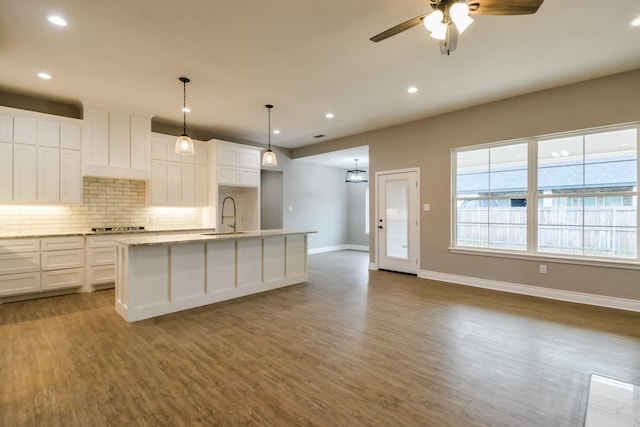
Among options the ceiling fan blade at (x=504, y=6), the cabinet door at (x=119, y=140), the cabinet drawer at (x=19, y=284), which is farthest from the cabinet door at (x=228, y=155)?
the ceiling fan blade at (x=504, y=6)

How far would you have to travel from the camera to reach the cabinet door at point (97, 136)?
4.75m

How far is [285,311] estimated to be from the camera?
3785mm

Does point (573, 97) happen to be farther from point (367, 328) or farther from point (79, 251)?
point (79, 251)

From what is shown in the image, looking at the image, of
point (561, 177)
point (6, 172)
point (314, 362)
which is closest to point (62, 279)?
point (6, 172)

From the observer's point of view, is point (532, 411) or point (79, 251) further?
point (79, 251)

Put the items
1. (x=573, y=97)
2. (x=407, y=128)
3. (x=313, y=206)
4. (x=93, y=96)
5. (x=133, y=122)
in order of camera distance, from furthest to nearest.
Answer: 1. (x=313, y=206)
2. (x=407, y=128)
3. (x=133, y=122)
4. (x=93, y=96)
5. (x=573, y=97)

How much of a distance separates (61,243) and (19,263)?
1.64ft

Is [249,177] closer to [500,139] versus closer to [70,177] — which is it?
[70,177]

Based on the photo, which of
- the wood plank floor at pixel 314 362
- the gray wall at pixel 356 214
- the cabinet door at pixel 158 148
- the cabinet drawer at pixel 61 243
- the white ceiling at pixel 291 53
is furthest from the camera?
the gray wall at pixel 356 214

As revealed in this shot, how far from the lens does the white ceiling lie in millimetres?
2617

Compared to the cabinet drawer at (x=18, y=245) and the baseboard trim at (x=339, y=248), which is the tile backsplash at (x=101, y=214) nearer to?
the cabinet drawer at (x=18, y=245)

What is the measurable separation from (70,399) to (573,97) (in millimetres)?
6128

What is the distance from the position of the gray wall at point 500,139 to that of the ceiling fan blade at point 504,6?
9.34ft

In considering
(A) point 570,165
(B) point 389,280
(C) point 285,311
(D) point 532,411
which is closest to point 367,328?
(C) point 285,311
